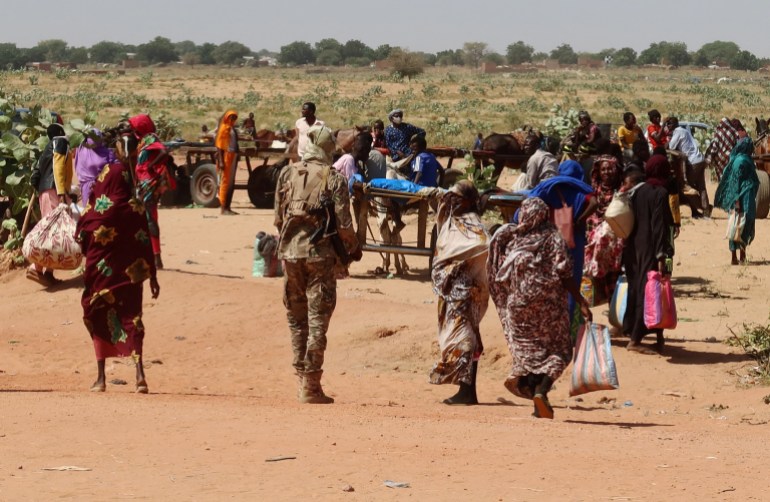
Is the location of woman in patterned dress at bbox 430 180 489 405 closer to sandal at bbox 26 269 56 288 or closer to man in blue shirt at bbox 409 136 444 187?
man in blue shirt at bbox 409 136 444 187

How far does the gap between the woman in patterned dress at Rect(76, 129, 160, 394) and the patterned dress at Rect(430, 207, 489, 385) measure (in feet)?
7.02

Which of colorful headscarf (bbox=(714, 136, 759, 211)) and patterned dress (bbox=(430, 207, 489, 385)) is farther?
colorful headscarf (bbox=(714, 136, 759, 211))

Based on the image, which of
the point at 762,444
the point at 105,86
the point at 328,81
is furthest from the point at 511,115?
the point at 762,444

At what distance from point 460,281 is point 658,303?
2.43 meters

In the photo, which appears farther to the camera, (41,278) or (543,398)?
(41,278)

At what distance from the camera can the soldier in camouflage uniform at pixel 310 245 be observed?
9.11m

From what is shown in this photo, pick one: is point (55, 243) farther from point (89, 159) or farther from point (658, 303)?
point (658, 303)

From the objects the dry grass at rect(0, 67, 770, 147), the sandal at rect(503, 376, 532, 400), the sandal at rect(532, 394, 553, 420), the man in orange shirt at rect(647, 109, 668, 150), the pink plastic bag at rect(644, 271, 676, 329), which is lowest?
the dry grass at rect(0, 67, 770, 147)

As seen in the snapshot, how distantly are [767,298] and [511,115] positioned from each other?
114ft

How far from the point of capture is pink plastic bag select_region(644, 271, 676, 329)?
36.5 ft

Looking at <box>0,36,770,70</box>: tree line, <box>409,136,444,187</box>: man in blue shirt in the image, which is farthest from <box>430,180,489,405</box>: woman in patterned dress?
<box>0,36,770,70</box>: tree line

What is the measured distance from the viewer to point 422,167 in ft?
51.6

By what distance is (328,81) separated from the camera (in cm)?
7894

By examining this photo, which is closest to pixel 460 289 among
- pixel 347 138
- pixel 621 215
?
pixel 621 215
